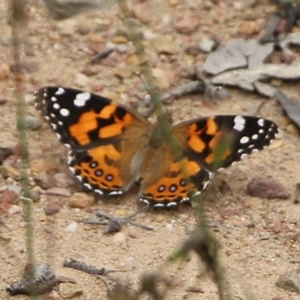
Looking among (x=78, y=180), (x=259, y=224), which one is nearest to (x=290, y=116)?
(x=259, y=224)

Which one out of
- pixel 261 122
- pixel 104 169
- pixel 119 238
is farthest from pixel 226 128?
pixel 119 238

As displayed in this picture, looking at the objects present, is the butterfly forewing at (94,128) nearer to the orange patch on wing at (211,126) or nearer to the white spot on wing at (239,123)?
the orange patch on wing at (211,126)

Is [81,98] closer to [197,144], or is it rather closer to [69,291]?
[197,144]

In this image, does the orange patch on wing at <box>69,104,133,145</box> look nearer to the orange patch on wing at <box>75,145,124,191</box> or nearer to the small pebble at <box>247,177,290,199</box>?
the orange patch on wing at <box>75,145,124,191</box>

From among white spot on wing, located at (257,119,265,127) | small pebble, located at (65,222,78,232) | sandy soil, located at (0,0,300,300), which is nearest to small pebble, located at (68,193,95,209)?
sandy soil, located at (0,0,300,300)

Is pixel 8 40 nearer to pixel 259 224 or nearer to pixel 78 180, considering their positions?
pixel 78 180
